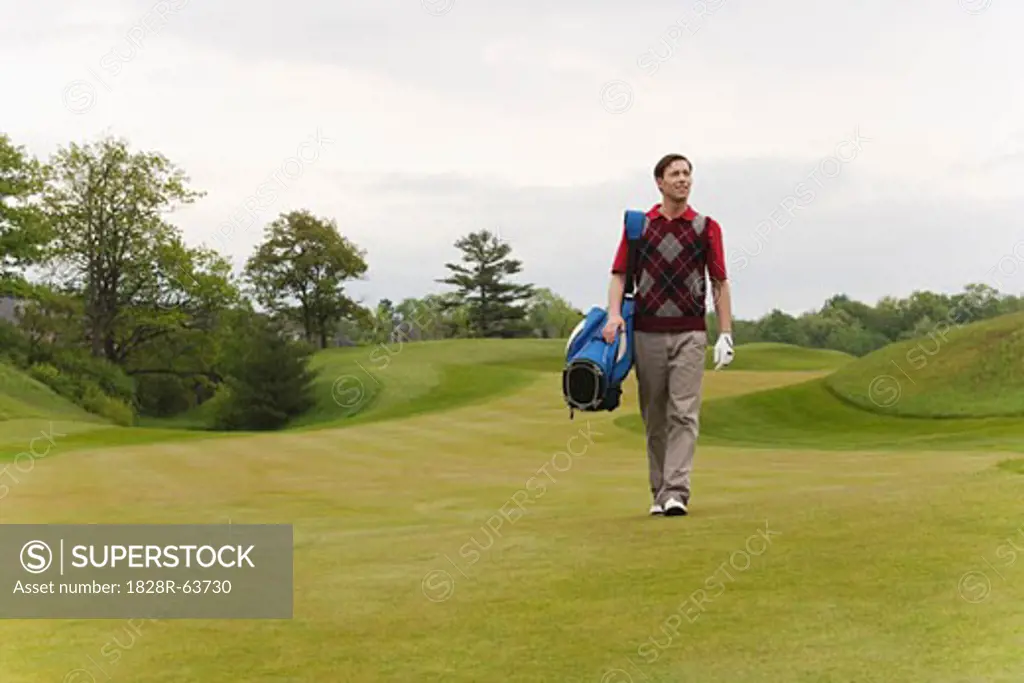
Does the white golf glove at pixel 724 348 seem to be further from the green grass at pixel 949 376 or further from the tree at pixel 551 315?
the tree at pixel 551 315

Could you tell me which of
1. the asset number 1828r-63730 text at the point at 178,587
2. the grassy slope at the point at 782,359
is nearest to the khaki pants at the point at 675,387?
the asset number 1828r-63730 text at the point at 178,587

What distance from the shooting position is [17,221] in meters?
56.5

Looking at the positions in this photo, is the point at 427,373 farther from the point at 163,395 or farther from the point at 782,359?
the point at 163,395

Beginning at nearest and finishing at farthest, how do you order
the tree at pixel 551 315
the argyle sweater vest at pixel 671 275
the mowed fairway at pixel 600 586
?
the mowed fairway at pixel 600 586
the argyle sweater vest at pixel 671 275
the tree at pixel 551 315

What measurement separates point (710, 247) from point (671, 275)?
377 millimetres

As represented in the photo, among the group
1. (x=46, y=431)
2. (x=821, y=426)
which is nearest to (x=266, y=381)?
(x=46, y=431)

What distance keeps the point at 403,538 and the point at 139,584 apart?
2.05 metres

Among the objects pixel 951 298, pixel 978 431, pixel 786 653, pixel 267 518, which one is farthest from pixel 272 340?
pixel 951 298

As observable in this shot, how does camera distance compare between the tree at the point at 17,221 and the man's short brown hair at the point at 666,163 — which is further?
the tree at the point at 17,221

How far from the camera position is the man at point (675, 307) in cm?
805

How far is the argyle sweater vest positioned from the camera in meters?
8.04

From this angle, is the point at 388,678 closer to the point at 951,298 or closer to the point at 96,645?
the point at 96,645

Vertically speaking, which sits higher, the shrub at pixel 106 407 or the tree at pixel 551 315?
the tree at pixel 551 315

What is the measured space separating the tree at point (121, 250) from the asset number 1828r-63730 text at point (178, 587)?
197ft
